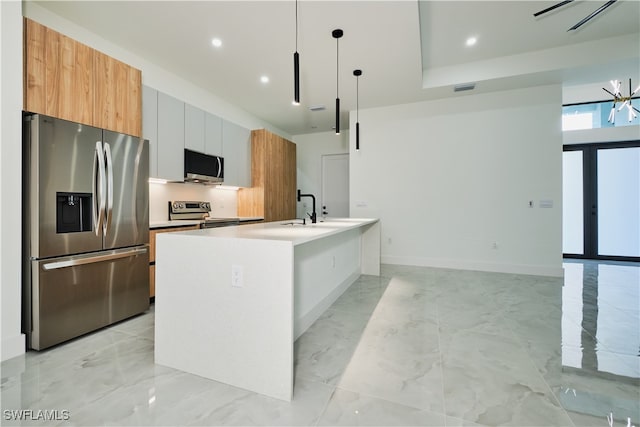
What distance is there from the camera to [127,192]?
8.45 ft

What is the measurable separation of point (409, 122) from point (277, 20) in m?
3.08

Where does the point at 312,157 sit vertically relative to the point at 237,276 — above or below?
above

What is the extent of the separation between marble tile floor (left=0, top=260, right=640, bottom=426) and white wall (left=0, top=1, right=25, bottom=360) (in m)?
0.29

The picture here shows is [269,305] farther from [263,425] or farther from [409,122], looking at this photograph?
[409,122]

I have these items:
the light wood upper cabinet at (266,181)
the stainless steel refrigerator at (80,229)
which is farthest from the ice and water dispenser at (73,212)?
the light wood upper cabinet at (266,181)

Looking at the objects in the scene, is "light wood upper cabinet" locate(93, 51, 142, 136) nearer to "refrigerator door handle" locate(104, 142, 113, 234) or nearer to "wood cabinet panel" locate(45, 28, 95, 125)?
"wood cabinet panel" locate(45, 28, 95, 125)

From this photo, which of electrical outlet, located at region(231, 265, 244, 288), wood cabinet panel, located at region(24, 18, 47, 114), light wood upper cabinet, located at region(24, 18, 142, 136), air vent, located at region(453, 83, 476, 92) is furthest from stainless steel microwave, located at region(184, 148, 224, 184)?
air vent, located at region(453, 83, 476, 92)

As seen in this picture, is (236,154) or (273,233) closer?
(273,233)

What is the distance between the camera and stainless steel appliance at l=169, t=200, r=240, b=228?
3.87 metres

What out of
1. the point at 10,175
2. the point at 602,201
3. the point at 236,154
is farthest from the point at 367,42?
the point at 602,201

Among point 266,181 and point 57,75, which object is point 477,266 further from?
point 57,75

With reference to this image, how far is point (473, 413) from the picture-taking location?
1.41m

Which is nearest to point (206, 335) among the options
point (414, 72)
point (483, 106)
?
point (414, 72)

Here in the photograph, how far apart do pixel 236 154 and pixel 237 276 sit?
3.57m
